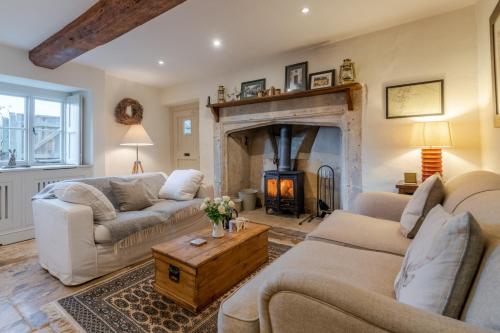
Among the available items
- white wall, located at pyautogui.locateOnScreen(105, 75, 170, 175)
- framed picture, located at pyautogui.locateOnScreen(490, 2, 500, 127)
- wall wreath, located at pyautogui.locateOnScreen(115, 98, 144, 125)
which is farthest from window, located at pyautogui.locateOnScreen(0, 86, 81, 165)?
framed picture, located at pyautogui.locateOnScreen(490, 2, 500, 127)

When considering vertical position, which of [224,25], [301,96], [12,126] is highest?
[224,25]

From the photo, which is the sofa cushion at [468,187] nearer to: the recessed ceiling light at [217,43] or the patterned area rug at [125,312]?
the patterned area rug at [125,312]

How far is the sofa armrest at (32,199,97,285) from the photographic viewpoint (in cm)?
203

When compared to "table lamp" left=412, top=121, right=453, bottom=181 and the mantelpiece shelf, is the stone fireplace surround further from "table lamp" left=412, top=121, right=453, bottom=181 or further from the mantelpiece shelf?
"table lamp" left=412, top=121, right=453, bottom=181

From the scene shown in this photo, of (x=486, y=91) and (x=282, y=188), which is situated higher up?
(x=486, y=91)

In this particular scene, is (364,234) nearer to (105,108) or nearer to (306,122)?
(306,122)

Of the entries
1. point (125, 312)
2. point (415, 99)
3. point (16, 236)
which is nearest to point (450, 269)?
point (125, 312)

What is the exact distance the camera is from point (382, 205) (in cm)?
229

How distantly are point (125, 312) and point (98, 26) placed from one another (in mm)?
2494

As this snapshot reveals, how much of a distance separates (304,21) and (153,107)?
351cm

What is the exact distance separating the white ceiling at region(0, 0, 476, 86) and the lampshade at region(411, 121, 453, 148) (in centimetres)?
117

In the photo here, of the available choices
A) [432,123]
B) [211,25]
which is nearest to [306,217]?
[432,123]

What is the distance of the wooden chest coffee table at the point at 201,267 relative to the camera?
1.70 meters

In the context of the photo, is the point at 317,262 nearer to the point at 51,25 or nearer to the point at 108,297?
the point at 108,297
